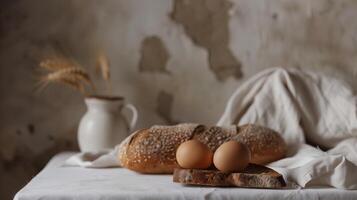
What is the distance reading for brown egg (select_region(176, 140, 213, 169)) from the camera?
58.5 inches

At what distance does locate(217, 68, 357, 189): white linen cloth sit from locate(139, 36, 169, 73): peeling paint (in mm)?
332

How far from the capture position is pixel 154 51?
2.19 metres

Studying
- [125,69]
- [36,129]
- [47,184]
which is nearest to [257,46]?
[125,69]

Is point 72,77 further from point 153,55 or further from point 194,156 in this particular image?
point 194,156

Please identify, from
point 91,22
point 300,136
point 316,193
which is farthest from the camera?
point 91,22

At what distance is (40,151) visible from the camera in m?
2.20

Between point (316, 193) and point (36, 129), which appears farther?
point (36, 129)

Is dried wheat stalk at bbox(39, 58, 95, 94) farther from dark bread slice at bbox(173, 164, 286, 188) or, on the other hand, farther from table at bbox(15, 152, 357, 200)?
dark bread slice at bbox(173, 164, 286, 188)

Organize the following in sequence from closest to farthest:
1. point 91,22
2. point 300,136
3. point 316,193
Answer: point 316,193, point 300,136, point 91,22

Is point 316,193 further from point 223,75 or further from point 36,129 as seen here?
point 36,129

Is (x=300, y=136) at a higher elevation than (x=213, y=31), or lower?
lower

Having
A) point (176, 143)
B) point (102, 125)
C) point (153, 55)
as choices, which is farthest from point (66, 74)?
point (176, 143)

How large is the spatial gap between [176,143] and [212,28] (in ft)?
2.23

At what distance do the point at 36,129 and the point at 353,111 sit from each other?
→ 1.03 m
